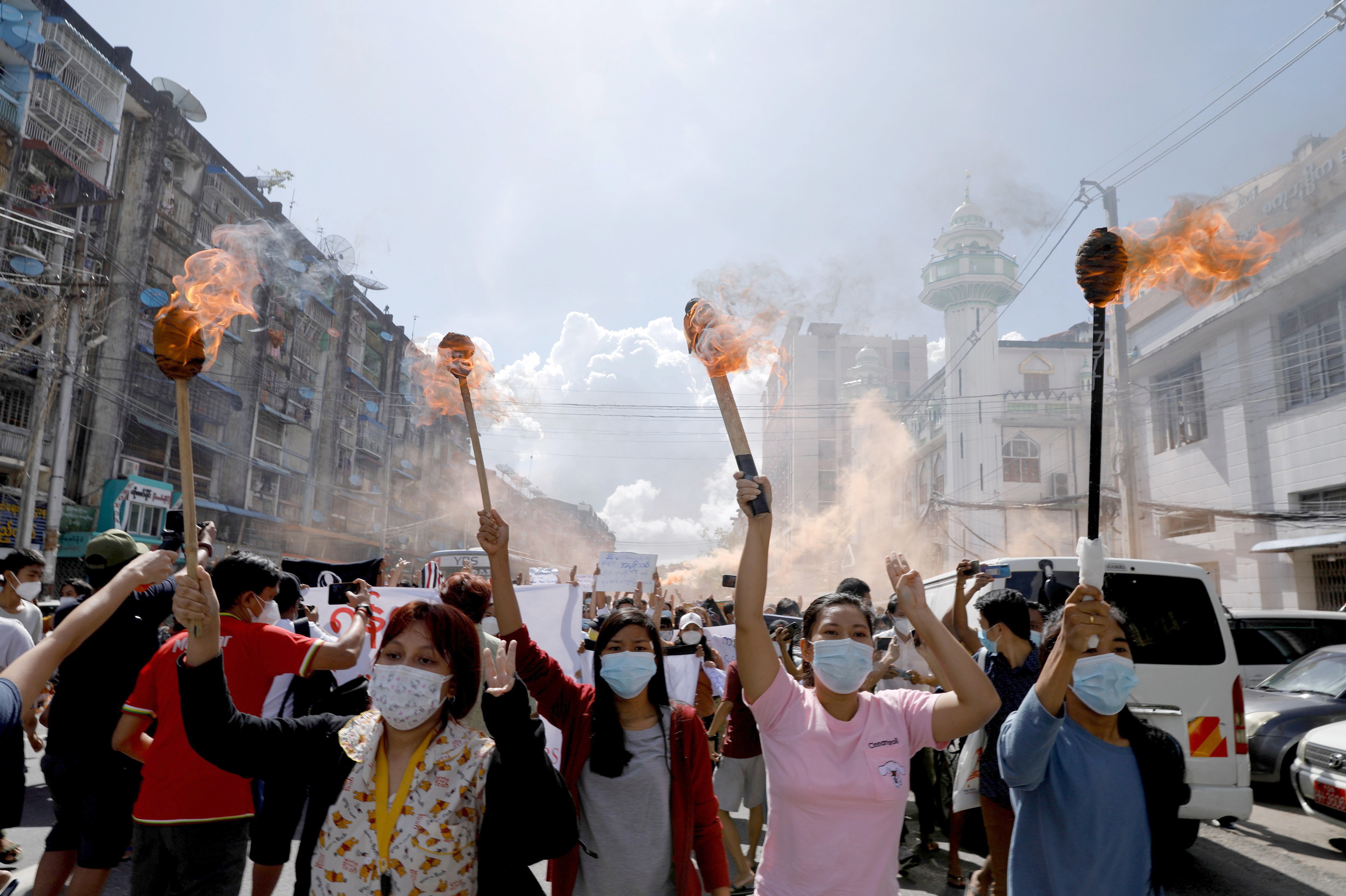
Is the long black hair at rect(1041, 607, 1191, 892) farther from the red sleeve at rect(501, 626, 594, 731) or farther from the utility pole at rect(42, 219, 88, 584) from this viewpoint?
the utility pole at rect(42, 219, 88, 584)

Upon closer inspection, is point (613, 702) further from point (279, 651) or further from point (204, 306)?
point (204, 306)

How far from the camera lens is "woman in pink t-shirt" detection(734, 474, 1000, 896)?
105 inches

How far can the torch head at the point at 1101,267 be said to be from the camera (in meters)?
2.79

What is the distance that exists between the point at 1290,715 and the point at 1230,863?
3.22 meters

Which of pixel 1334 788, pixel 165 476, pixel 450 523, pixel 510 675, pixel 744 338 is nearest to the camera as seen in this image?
pixel 510 675

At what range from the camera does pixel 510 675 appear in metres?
2.29

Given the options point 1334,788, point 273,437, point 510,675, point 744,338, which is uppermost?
point 273,437

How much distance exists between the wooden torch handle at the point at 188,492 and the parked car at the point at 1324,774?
8139 millimetres

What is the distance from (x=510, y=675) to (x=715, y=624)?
9034 millimetres

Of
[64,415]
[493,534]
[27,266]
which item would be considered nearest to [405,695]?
[493,534]

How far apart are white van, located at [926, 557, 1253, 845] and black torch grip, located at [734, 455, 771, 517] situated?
3.54m

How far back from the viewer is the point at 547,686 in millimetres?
3305

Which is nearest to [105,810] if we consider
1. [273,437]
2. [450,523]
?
[273,437]

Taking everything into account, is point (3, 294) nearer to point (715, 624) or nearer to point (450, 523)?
point (715, 624)
